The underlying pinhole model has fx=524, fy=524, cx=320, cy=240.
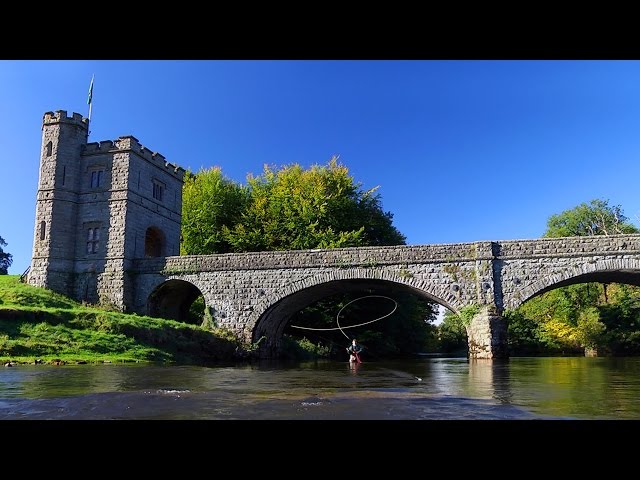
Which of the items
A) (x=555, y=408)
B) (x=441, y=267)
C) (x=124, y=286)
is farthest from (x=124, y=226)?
(x=555, y=408)

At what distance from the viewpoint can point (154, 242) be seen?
117 feet

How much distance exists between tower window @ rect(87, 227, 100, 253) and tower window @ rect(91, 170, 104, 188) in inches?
100

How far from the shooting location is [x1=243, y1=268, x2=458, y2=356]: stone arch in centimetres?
Answer: 2519

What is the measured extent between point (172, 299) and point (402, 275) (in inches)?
591

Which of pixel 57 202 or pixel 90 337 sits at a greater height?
pixel 57 202

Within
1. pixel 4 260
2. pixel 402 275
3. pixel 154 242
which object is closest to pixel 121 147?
pixel 154 242

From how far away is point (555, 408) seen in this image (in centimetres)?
804

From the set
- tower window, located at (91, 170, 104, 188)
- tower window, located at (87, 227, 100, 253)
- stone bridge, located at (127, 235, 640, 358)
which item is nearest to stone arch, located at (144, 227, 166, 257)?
tower window, located at (87, 227, 100, 253)

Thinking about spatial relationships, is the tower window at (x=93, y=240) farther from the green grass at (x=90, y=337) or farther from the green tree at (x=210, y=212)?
the green tree at (x=210, y=212)

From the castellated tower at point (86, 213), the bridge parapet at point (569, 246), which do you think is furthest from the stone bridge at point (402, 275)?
the castellated tower at point (86, 213)

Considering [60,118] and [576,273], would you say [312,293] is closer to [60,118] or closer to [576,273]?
[576,273]
